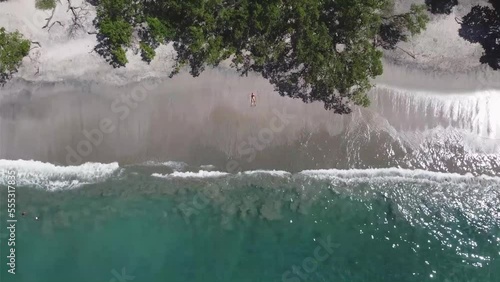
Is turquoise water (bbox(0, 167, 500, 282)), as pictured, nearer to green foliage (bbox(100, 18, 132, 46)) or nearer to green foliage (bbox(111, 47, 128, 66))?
green foliage (bbox(111, 47, 128, 66))

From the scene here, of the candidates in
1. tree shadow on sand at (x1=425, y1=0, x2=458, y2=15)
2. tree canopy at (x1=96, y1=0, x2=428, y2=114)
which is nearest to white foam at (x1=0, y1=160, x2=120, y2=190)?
tree canopy at (x1=96, y1=0, x2=428, y2=114)

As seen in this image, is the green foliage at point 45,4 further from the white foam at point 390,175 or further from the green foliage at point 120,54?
the white foam at point 390,175

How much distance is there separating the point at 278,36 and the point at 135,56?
4771 mm

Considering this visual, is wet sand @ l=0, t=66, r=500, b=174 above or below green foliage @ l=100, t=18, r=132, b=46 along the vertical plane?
below

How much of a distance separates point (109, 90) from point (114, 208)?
3.92m

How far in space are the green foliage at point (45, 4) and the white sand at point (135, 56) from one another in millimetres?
130

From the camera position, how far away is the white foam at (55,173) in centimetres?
1614

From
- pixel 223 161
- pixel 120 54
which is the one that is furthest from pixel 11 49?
pixel 223 161

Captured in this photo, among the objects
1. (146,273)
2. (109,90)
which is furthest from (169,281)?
(109,90)

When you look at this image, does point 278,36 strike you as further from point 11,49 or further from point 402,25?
point 11,49

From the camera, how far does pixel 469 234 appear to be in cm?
1620

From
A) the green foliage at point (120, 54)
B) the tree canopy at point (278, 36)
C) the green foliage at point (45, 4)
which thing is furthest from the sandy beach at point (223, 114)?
the tree canopy at point (278, 36)

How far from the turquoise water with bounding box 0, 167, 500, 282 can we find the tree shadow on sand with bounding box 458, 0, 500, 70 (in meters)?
4.09

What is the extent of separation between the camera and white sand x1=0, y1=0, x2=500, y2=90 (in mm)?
16109
